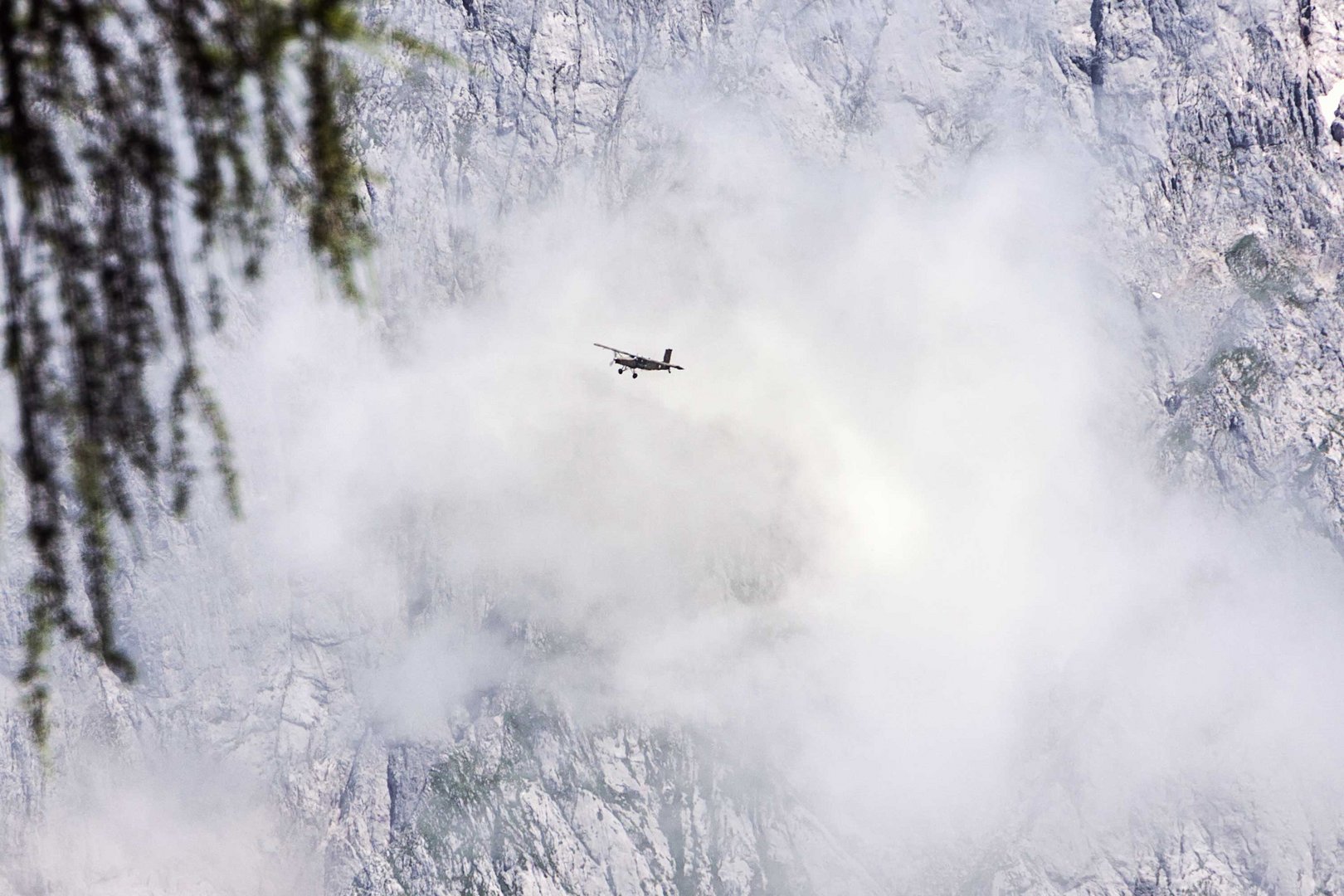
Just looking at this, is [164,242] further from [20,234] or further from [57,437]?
[57,437]

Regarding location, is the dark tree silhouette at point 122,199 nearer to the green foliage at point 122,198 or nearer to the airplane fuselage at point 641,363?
the green foliage at point 122,198

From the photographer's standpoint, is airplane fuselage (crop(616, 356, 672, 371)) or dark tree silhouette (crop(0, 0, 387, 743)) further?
airplane fuselage (crop(616, 356, 672, 371))

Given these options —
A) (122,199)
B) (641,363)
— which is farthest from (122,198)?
(641,363)

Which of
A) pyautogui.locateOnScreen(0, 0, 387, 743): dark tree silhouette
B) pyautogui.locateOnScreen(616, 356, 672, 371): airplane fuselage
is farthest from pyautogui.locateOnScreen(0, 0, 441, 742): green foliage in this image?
pyautogui.locateOnScreen(616, 356, 672, 371): airplane fuselage

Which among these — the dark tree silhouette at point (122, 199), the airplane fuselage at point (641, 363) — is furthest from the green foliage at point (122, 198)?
the airplane fuselage at point (641, 363)

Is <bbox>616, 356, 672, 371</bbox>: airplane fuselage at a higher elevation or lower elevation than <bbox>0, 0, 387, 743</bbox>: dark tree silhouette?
lower

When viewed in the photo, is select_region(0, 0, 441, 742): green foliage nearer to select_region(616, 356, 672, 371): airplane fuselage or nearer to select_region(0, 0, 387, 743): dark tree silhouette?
select_region(0, 0, 387, 743): dark tree silhouette
